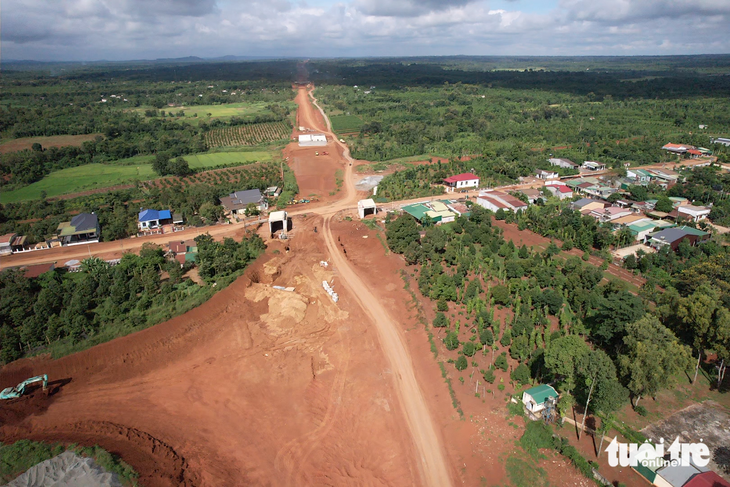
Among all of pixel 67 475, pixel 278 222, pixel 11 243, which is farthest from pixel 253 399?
pixel 11 243

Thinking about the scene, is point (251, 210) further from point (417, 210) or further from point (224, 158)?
point (224, 158)

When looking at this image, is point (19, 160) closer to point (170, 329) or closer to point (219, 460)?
point (170, 329)

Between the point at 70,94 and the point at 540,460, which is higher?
the point at 70,94

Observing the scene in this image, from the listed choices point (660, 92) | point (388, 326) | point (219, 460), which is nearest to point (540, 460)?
point (388, 326)

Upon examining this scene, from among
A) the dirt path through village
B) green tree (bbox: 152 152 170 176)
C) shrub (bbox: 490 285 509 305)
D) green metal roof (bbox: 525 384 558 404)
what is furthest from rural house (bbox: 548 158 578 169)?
green tree (bbox: 152 152 170 176)

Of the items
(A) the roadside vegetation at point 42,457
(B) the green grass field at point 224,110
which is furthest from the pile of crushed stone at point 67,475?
(B) the green grass field at point 224,110

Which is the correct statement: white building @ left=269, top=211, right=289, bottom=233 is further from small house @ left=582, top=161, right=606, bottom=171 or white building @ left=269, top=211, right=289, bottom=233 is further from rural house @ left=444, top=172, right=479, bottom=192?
small house @ left=582, top=161, right=606, bottom=171

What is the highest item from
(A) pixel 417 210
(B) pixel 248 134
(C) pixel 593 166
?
(B) pixel 248 134
